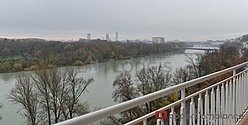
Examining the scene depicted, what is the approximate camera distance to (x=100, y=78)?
64.0 feet

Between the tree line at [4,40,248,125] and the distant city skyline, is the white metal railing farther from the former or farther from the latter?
the distant city skyline

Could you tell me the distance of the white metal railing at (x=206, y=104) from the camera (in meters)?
0.73

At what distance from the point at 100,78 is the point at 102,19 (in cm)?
861

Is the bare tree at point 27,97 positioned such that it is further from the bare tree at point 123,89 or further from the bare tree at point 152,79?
the bare tree at point 152,79

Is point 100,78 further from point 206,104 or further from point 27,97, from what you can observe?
point 206,104

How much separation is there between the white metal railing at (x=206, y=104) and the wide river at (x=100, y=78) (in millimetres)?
10686

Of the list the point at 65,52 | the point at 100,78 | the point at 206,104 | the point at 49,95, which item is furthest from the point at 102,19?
the point at 206,104

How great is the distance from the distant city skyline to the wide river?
4133 mm

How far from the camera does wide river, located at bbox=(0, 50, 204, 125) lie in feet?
47.0

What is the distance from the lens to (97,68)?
61.0 ft

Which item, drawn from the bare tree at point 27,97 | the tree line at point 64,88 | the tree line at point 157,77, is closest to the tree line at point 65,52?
the tree line at point 64,88

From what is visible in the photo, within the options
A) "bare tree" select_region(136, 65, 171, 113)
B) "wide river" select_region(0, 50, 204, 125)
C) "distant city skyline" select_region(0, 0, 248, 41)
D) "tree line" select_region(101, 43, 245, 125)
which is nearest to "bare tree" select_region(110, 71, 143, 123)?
"tree line" select_region(101, 43, 245, 125)

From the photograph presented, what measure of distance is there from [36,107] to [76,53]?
4540mm

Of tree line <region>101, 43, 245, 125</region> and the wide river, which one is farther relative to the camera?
the wide river
